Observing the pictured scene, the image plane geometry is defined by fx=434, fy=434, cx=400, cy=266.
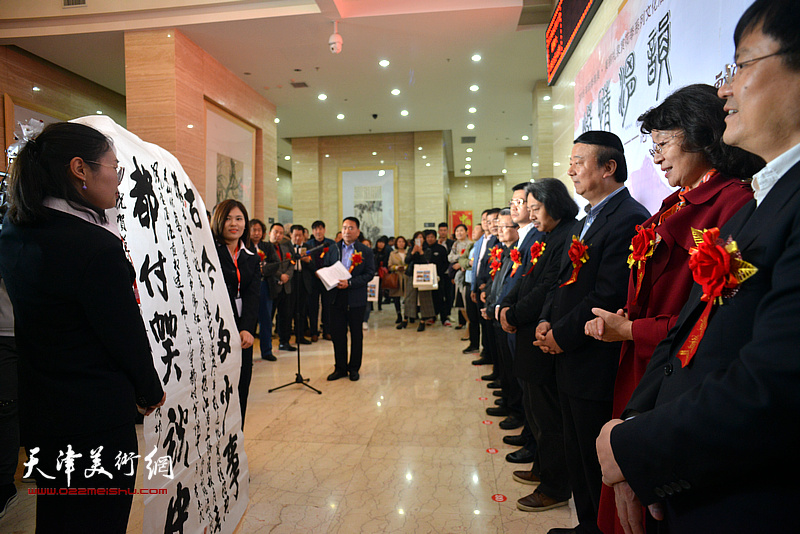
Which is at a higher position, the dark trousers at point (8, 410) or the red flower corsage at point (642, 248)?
the red flower corsage at point (642, 248)

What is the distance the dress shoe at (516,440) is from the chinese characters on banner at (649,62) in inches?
66.0

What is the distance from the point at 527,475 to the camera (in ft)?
7.91

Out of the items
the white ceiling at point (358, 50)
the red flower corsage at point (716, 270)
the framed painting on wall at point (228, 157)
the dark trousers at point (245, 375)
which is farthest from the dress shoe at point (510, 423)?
the framed painting on wall at point (228, 157)

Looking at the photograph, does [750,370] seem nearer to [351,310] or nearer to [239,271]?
[239,271]

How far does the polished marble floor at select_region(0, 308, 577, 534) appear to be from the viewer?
2.06 m

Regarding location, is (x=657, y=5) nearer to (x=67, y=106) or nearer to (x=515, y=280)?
(x=515, y=280)

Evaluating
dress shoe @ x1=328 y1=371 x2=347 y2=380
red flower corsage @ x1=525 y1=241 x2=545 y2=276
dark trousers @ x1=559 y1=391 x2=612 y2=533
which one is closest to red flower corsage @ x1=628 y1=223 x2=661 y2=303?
dark trousers @ x1=559 y1=391 x2=612 y2=533

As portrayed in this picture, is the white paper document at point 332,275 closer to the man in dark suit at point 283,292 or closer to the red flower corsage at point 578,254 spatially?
the man in dark suit at point 283,292

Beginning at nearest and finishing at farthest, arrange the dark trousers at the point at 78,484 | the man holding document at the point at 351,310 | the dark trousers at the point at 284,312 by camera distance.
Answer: the dark trousers at the point at 78,484, the man holding document at the point at 351,310, the dark trousers at the point at 284,312

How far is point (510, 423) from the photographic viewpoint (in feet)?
10.3

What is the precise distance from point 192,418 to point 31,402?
0.57 metres

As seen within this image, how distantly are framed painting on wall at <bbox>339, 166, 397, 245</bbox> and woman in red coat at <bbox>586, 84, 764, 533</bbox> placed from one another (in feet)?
31.2

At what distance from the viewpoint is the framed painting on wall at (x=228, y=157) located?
631 cm

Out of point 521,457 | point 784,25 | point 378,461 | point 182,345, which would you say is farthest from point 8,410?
point 784,25
